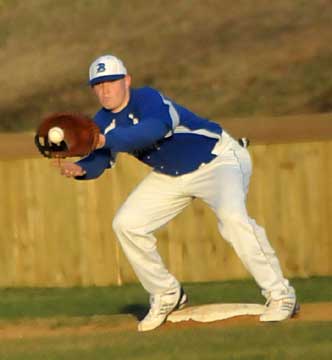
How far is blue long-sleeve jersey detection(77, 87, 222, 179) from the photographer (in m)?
9.00

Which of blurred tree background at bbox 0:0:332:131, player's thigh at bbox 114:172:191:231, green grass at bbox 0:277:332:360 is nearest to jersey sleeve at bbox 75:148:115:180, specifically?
player's thigh at bbox 114:172:191:231

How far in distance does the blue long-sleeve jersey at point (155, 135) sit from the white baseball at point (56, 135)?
30 cm

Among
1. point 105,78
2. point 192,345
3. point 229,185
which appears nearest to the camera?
point 192,345

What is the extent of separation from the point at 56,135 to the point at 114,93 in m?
0.56

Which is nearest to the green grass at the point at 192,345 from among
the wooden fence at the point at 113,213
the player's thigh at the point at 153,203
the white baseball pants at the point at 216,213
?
the white baseball pants at the point at 216,213

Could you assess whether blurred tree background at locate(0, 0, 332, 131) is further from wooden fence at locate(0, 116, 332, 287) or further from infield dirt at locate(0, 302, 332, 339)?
infield dirt at locate(0, 302, 332, 339)

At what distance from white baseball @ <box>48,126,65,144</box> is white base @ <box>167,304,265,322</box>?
185 centimetres

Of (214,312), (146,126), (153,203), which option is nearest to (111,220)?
(214,312)

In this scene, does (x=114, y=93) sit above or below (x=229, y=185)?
above

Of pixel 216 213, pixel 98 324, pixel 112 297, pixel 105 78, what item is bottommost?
pixel 112 297

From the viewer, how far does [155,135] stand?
9.02 m

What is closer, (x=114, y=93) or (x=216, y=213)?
(x=114, y=93)

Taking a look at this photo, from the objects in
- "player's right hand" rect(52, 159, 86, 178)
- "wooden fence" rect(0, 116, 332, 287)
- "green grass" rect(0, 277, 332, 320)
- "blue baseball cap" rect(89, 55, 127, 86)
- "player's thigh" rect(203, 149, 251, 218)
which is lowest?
"green grass" rect(0, 277, 332, 320)

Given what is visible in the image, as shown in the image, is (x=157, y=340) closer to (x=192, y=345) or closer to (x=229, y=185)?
(x=192, y=345)
